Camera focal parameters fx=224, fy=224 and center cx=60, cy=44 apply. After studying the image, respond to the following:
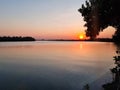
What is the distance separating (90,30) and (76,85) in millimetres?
5685

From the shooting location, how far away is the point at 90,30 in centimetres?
1165

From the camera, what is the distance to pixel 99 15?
35.7ft

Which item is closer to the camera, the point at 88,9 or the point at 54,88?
the point at 88,9

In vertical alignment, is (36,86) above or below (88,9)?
below

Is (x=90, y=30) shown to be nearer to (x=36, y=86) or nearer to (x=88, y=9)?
(x=88, y=9)

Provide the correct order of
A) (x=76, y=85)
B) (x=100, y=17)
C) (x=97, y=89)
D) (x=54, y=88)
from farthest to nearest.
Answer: (x=76, y=85), (x=54, y=88), (x=97, y=89), (x=100, y=17)

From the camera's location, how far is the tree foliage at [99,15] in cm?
1016

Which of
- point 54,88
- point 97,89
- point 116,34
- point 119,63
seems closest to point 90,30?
point 116,34

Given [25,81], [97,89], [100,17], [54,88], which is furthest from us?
[25,81]

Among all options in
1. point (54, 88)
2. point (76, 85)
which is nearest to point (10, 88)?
point (54, 88)

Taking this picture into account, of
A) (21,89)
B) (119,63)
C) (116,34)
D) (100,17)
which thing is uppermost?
(100,17)

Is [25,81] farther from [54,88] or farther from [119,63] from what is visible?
[119,63]

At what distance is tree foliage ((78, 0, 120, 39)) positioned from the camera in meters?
10.2

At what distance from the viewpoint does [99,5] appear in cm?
1043
